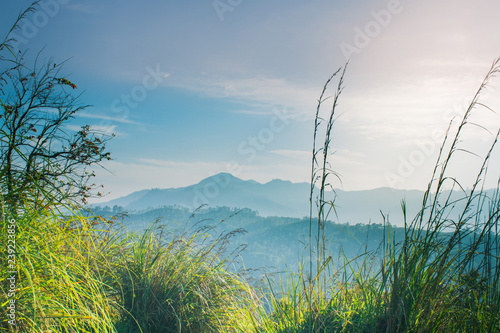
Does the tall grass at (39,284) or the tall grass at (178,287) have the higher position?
the tall grass at (39,284)

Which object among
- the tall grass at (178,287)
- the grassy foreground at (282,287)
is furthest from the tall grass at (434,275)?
the tall grass at (178,287)

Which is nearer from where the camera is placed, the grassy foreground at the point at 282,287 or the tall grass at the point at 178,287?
the grassy foreground at the point at 282,287

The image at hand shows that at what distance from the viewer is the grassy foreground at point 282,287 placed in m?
1.66

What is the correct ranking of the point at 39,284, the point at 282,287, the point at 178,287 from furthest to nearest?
the point at 178,287 < the point at 282,287 < the point at 39,284

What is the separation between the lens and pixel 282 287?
2.67m

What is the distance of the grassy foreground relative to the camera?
166 centimetres

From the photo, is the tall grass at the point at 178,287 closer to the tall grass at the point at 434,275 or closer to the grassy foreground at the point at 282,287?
the grassy foreground at the point at 282,287

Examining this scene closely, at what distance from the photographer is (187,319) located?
273 centimetres

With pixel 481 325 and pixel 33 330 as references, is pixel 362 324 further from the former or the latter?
pixel 33 330

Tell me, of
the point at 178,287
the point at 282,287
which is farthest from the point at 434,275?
the point at 178,287

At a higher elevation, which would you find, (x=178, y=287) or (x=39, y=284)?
(x=39, y=284)

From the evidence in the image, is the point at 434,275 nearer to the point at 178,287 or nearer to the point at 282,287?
the point at 282,287

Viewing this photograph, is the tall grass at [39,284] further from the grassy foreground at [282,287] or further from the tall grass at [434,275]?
the tall grass at [434,275]

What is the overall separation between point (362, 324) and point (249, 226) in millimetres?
168116
